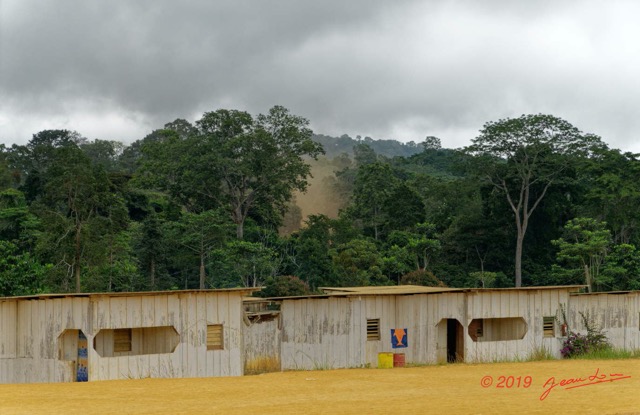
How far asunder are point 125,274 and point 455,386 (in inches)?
1304

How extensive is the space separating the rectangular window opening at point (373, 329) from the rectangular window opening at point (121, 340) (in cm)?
803

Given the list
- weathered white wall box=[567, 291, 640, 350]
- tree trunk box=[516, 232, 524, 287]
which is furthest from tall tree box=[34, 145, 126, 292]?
tree trunk box=[516, 232, 524, 287]

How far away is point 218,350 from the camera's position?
27.2 metres

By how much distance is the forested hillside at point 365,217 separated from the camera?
2306 inches

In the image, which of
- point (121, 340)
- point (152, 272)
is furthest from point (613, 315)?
point (152, 272)

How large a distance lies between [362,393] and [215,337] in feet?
20.9

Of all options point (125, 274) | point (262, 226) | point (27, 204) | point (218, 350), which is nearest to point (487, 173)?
point (262, 226)

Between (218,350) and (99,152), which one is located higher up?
(99,152)

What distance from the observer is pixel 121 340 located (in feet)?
A: 89.5

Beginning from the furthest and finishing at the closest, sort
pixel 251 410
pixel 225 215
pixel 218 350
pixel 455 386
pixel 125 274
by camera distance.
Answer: pixel 225 215 → pixel 125 274 → pixel 218 350 → pixel 455 386 → pixel 251 410

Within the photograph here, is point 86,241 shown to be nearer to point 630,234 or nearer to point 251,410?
point 251,410

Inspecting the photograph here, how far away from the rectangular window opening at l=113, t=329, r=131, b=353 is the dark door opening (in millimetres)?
11279

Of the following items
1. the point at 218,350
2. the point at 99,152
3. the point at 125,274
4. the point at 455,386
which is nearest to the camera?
the point at 455,386

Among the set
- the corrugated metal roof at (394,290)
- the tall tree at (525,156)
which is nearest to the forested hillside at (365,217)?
the tall tree at (525,156)
